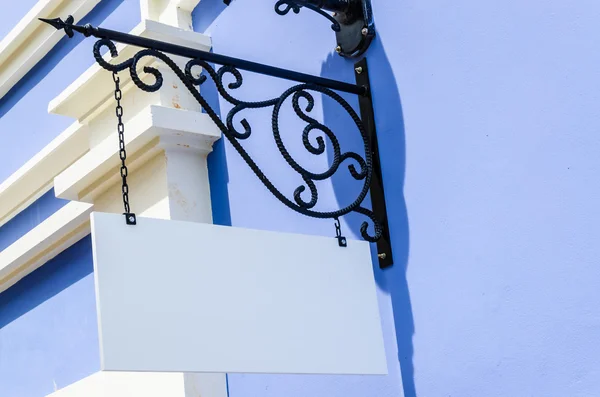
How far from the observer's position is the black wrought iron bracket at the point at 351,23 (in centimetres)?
232

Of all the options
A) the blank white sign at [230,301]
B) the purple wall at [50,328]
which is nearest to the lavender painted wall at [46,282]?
the purple wall at [50,328]

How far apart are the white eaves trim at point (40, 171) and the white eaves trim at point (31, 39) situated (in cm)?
44

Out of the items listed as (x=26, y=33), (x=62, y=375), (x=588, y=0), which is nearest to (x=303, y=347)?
(x=588, y=0)

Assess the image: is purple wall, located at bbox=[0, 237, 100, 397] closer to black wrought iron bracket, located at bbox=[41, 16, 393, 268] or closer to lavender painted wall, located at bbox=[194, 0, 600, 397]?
lavender painted wall, located at bbox=[194, 0, 600, 397]

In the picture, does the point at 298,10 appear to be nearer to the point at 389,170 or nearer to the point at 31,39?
the point at 389,170

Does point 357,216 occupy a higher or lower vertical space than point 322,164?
lower

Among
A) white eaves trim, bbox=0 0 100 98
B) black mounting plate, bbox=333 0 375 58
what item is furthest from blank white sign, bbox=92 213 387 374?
white eaves trim, bbox=0 0 100 98

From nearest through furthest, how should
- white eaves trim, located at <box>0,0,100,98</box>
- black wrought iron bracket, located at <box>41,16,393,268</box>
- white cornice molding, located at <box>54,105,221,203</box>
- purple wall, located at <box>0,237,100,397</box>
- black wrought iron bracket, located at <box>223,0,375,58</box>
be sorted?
black wrought iron bracket, located at <box>41,16,393,268</box> < black wrought iron bracket, located at <box>223,0,375,58</box> < white cornice molding, located at <box>54,105,221,203</box> < purple wall, located at <box>0,237,100,397</box> < white eaves trim, located at <box>0,0,100,98</box>

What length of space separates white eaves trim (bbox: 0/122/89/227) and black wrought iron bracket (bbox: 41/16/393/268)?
1.00m

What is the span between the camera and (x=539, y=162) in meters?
1.89

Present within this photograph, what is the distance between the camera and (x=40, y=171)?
3.42 metres

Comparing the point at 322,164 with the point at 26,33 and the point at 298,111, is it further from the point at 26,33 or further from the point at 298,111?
the point at 26,33

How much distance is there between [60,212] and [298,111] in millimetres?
1402

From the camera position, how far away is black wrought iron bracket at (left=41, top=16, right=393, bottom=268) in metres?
2.05
